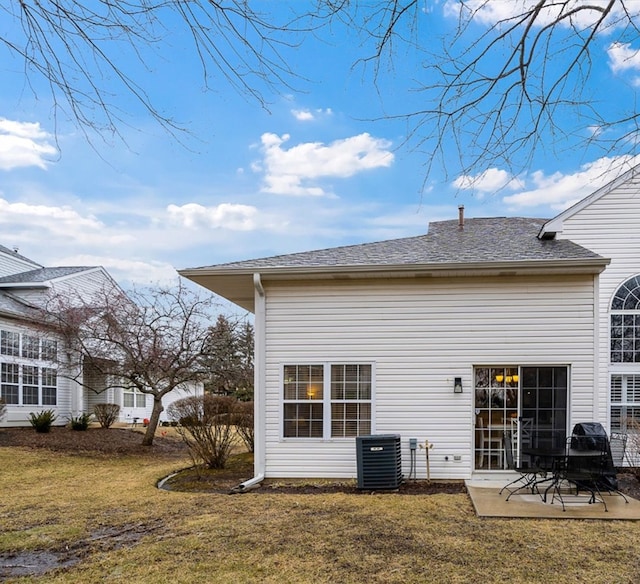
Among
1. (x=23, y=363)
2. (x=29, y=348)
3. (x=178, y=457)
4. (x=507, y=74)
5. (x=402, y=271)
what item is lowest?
(x=178, y=457)

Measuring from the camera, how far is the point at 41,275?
838 inches

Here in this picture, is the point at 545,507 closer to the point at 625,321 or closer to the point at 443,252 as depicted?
the point at 443,252

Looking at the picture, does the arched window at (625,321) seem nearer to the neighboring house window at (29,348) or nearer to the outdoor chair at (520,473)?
the outdoor chair at (520,473)

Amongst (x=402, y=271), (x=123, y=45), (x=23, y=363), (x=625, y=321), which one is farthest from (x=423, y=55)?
(x=23, y=363)

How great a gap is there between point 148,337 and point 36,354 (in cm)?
603

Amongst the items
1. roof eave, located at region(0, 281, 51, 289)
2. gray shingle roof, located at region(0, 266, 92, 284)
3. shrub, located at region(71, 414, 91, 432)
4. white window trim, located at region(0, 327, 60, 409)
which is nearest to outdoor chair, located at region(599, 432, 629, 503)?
shrub, located at region(71, 414, 91, 432)

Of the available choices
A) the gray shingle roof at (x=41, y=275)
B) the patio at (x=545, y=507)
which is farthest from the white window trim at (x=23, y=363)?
the patio at (x=545, y=507)

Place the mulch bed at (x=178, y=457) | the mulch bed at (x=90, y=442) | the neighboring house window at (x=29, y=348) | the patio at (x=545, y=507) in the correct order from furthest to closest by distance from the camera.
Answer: the neighboring house window at (x=29, y=348) → the mulch bed at (x=90, y=442) → the mulch bed at (x=178, y=457) → the patio at (x=545, y=507)

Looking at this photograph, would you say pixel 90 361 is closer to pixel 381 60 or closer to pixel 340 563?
pixel 340 563

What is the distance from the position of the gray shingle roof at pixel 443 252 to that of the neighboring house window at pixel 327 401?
71.8 inches

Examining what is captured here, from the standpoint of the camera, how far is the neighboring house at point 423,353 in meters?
9.24

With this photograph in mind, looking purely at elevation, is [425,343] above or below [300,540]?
above

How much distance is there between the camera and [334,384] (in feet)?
31.6

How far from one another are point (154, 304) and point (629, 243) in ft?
36.5
